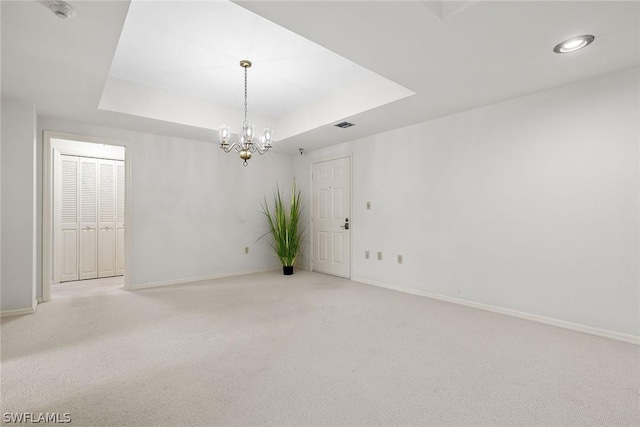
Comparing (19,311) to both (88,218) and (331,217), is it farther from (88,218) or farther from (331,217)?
(331,217)

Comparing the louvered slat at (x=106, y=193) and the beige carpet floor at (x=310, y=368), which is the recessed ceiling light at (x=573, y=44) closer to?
the beige carpet floor at (x=310, y=368)

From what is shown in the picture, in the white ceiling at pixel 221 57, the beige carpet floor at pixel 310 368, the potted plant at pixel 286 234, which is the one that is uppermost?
the white ceiling at pixel 221 57

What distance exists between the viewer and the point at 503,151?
318 cm

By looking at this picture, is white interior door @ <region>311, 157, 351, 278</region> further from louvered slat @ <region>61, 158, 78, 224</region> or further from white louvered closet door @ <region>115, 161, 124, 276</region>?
louvered slat @ <region>61, 158, 78, 224</region>

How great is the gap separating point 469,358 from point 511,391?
1.32 feet

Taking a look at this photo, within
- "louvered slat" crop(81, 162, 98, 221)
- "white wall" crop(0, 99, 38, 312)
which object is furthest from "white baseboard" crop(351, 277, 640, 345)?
"louvered slat" crop(81, 162, 98, 221)

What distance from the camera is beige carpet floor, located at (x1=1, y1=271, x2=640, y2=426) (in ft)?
5.13

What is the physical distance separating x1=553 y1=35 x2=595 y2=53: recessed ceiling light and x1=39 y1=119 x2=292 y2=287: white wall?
4.07 m

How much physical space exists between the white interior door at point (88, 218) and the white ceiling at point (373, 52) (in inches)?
63.0

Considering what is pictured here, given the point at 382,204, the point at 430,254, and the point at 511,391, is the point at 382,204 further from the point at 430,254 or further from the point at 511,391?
the point at 511,391

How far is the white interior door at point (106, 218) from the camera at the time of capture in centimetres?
514

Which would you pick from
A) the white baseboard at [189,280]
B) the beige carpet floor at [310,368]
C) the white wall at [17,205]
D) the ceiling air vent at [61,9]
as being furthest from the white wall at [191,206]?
the ceiling air vent at [61,9]

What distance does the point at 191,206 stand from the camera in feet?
15.5

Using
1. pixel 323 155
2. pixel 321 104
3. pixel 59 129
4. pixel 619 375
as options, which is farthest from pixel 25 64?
pixel 619 375
